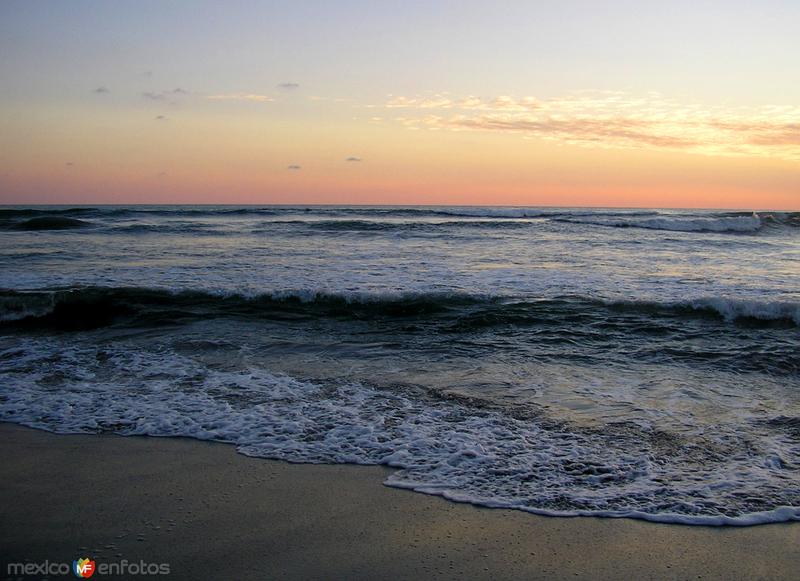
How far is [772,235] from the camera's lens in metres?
29.3

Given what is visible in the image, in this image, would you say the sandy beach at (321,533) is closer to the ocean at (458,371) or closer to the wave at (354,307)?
the ocean at (458,371)

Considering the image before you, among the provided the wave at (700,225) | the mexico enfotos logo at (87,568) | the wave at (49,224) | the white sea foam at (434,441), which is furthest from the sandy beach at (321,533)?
the wave at (700,225)

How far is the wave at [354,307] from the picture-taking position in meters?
9.56

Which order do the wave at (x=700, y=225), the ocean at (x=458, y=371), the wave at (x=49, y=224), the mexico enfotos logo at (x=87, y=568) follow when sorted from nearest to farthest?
the mexico enfotos logo at (x=87, y=568), the ocean at (x=458, y=371), the wave at (x=49, y=224), the wave at (x=700, y=225)

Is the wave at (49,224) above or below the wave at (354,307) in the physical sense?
above

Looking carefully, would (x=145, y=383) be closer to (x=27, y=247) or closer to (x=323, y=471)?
(x=323, y=471)

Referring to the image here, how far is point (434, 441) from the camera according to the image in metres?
4.83

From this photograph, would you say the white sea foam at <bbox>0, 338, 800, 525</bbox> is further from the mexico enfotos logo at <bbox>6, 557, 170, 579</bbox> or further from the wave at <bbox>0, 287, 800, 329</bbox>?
the wave at <bbox>0, 287, 800, 329</bbox>

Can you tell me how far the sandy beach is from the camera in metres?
3.15

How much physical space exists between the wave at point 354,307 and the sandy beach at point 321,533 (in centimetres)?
564

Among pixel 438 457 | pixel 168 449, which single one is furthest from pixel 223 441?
pixel 438 457

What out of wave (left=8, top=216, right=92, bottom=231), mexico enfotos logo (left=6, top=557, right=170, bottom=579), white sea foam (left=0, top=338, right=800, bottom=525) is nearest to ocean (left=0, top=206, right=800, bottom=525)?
white sea foam (left=0, top=338, right=800, bottom=525)

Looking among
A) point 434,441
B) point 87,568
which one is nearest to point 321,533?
point 87,568

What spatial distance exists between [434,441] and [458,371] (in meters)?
2.15
